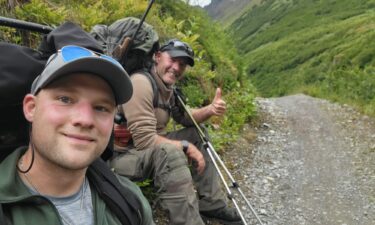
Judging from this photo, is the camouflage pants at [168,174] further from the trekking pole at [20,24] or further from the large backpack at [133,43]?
the trekking pole at [20,24]

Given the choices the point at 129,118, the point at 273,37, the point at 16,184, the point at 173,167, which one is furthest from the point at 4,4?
the point at 273,37

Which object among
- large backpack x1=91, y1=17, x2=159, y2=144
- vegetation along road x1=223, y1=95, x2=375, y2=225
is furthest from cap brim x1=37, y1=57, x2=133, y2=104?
vegetation along road x1=223, y1=95, x2=375, y2=225

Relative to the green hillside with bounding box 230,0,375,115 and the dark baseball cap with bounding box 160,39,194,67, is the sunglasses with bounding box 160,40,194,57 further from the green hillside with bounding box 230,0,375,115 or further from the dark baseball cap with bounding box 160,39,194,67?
the green hillside with bounding box 230,0,375,115

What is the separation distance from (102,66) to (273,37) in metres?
93.9

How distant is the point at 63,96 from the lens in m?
2.12

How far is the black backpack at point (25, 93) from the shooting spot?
7.27ft

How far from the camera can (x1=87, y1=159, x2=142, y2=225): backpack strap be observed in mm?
2322

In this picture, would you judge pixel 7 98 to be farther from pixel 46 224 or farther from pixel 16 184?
pixel 46 224

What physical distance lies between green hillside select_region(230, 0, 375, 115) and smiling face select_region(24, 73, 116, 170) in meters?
11.1

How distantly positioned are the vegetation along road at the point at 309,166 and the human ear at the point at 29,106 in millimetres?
4671

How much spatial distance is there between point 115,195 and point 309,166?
7203mm

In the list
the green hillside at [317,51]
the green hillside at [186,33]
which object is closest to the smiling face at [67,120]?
the green hillside at [186,33]

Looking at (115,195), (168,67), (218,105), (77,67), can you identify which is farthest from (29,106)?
(218,105)

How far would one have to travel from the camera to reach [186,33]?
41.5 feet
